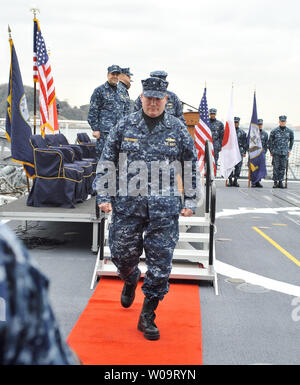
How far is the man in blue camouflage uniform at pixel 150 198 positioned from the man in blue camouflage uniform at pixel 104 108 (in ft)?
10.9

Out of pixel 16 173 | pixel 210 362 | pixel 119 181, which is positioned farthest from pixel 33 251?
pixel 16 173

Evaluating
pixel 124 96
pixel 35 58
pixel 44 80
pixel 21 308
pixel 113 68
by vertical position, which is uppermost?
pixel 35 58

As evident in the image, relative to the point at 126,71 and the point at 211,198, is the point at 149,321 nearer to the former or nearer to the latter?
the point at 211,198

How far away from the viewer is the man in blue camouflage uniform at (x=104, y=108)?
692 centimetres

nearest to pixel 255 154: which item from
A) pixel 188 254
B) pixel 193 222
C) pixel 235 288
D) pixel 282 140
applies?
pixel 282 140

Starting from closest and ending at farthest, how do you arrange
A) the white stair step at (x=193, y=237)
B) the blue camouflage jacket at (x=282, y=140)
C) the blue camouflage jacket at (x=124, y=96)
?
1. the white stair step at (x=193, y=237)
2. the blue camouflage jacket at (x=124, y=96)
3. the blue camouflage jacket at (x=282, y=140)

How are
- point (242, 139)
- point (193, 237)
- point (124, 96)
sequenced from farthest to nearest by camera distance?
point (242, 139) → point (124, 96) → point (193, 237)

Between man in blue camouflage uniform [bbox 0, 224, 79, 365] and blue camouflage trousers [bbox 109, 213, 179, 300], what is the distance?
2855 mm

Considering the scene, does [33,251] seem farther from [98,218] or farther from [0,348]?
[0,348]

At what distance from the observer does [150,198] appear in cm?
356

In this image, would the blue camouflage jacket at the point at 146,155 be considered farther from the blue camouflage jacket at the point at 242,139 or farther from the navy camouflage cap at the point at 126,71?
the blue camouflage jacket at the point at 242,139

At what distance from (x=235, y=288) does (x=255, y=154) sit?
37.2ft

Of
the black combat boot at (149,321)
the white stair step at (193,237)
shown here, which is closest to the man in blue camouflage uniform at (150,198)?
the black combat boot at (149,321)

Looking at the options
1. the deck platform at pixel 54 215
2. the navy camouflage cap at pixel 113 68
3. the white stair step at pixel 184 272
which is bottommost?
the white stair step at pixel 184 272
